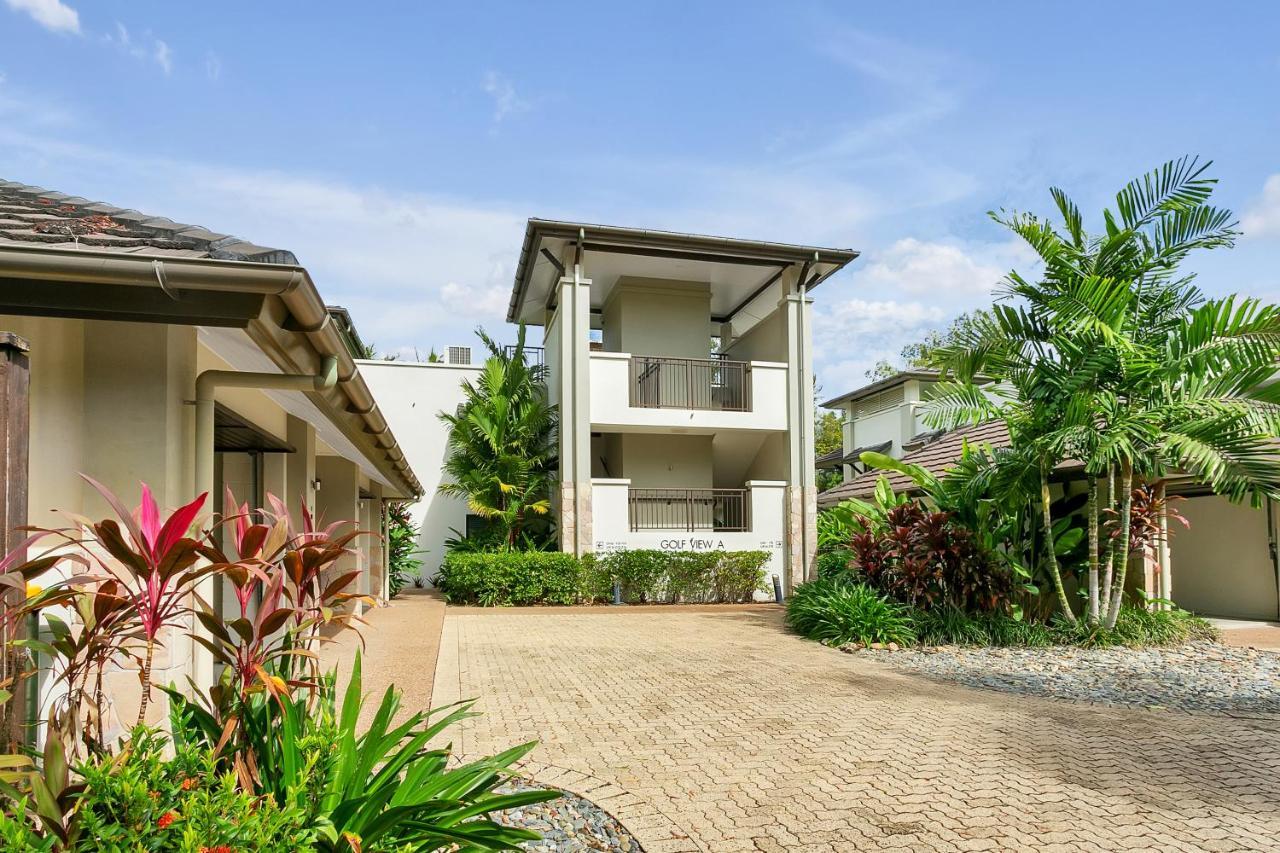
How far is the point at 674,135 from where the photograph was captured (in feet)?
47.3

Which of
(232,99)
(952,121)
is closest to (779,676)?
(952,121)

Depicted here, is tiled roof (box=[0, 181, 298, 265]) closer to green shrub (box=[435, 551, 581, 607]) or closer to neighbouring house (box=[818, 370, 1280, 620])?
neighbouring house (box=[818, 370, 1280, 620])

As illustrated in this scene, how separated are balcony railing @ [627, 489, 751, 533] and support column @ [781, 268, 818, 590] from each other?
121cm

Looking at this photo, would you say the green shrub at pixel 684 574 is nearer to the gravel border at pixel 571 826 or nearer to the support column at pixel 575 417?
the support column at pixel 575 417

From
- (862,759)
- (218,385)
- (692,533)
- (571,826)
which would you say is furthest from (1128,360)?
(692,533)

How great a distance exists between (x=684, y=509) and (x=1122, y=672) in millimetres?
11922

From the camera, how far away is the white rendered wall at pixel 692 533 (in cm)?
1923

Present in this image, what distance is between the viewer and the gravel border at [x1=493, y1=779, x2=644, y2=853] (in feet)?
14.6

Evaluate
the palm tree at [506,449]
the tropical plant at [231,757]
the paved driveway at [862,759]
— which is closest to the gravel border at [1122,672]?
the paved driveway at [862,759]

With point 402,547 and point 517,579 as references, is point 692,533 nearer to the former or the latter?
point 517,579

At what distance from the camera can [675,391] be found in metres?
21.2

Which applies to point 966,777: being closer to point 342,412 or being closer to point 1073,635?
point 342,412

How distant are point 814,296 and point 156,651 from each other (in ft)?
62.0

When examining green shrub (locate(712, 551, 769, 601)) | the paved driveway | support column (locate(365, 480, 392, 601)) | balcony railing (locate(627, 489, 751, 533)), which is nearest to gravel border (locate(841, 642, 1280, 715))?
the paved driveway
